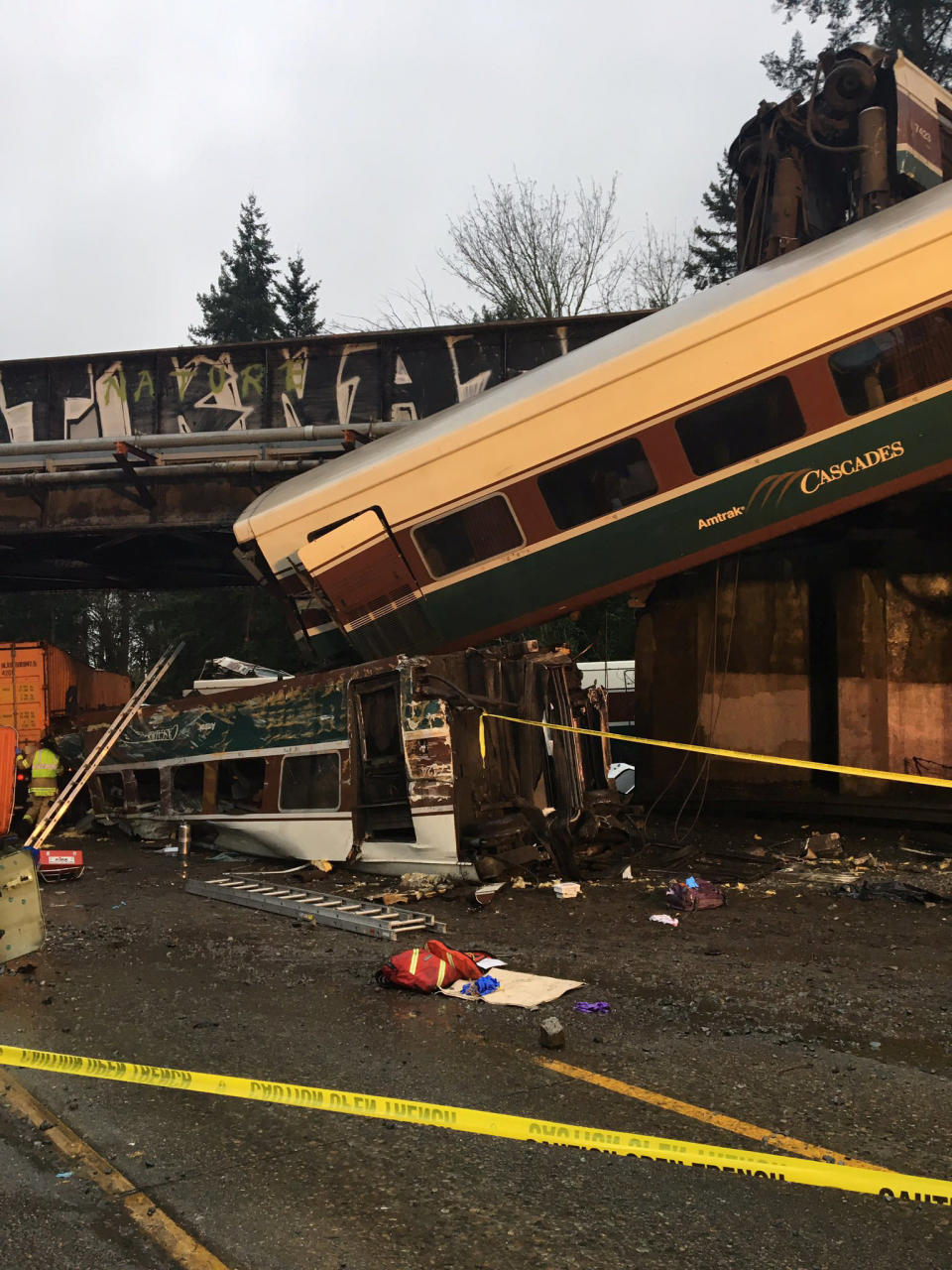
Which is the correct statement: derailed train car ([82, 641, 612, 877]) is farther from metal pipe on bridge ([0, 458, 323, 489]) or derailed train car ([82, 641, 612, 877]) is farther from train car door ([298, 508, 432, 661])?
metal pipe on bridge ([0, 458, 323, 489])

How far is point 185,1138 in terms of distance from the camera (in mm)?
3797

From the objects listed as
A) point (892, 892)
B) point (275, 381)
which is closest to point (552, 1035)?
A: point (892, 892)

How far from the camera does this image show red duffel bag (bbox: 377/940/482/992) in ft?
18.4

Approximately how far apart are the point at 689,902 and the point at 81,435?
12.8 meters

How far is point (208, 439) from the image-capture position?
14141mm

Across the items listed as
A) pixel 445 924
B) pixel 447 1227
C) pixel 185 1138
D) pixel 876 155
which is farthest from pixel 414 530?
pixel 876 155

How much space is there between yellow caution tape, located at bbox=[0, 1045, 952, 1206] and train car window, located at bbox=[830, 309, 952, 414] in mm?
6784

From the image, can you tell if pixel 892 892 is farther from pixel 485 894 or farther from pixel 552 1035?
pixel 552 1035

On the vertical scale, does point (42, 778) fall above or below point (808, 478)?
below

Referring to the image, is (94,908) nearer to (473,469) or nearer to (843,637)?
(473,469)

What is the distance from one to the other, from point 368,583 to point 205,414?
7167 millimetres

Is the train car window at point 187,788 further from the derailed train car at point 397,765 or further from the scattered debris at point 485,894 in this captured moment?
the scattered debris at point 485,894

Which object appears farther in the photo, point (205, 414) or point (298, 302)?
point (298, 302)

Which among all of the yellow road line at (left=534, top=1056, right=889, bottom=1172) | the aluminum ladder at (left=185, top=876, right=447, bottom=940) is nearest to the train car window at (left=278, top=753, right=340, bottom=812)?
the aluminum ladder at (left=185, top=876, right=447, bottom=940)
